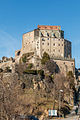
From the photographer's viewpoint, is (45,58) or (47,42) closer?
(45,58)

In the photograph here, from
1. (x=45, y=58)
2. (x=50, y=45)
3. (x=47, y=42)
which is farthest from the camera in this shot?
(x=47, y=42)

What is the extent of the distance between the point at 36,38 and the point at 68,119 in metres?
51.8

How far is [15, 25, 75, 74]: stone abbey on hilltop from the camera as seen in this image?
84000 mm

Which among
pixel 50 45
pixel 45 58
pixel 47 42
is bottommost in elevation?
pixel 45 58

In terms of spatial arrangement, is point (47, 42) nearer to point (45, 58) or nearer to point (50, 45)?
point (50, 45)

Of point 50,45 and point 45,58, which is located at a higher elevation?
point 50,45

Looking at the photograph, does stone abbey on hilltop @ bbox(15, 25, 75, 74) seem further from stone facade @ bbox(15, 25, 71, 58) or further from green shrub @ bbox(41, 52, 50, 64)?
green shrub @ bbox(41, 52, 50, 64)

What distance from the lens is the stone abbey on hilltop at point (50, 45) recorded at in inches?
3307

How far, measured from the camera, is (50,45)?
89.2 metres

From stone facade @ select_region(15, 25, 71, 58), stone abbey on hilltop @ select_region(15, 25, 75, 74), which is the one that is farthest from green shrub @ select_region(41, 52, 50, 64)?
stone facade @ select_region(15, 25, 71, 58)

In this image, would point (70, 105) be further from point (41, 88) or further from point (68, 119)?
point (68, 119)

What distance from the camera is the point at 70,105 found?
6316 cm

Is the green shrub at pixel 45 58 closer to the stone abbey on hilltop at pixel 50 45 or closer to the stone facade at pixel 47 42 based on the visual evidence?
the stone abbey on hilltop at pixel 50 45

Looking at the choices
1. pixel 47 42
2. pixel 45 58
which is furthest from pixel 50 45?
pixel 45 58
